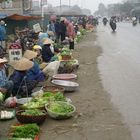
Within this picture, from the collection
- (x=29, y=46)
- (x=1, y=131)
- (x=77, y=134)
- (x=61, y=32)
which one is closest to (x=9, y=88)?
(x=1, y=131)

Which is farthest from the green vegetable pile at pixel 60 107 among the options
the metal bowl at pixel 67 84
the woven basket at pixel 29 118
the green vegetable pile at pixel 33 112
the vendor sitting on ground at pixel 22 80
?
the metal bowl at pixel 67 84

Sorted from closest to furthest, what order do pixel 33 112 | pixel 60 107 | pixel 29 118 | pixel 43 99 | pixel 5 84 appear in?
pixel 29 118 → pixel 33 112 → pixel 60 107 → pixel 43 99 → pixel 5 84

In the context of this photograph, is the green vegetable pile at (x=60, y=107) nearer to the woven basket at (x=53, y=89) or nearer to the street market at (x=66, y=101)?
the street market at (x=66, y=101)

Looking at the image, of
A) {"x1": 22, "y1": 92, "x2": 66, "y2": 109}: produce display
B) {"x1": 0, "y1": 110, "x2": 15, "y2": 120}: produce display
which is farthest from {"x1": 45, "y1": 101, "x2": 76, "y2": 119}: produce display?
{"x1": 0, "y1": 110, "x2": 15, "y2": 120}: produce display

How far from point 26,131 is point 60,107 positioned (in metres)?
1.45

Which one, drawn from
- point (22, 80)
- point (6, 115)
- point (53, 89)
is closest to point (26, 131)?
point (6, 115)

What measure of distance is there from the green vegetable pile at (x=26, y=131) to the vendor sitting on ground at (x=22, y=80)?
2.44 metres

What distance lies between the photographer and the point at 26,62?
1052cm

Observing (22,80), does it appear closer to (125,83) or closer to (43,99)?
(43,99)

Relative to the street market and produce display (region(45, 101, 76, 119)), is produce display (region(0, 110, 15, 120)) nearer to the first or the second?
the street market

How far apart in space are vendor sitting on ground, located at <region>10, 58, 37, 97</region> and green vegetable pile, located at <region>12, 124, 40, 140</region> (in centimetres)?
244

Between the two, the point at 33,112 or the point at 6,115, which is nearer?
the point at 33,112

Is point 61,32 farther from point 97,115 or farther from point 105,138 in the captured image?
point 105,138

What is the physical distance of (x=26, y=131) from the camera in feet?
25.7
